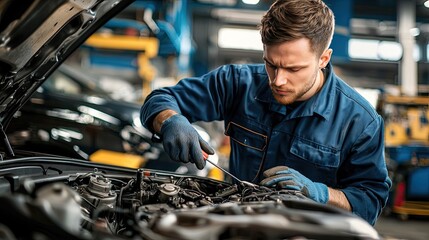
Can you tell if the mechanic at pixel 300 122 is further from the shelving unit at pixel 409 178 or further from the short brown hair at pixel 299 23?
the shelving unit at pixel 409 178

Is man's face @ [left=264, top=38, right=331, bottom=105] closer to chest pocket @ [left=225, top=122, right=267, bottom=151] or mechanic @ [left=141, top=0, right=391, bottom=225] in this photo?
mechanic @ [left=141, top=0, right=391, bottom=225]

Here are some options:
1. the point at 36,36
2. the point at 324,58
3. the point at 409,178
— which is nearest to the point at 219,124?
the point at 409,178

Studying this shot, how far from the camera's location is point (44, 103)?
3.32 metres

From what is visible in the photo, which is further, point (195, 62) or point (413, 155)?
point (195, 62)

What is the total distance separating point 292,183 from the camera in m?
1.47

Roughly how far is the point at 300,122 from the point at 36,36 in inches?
40.4

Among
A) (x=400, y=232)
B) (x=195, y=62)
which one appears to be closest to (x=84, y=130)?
(x=400, y=232)

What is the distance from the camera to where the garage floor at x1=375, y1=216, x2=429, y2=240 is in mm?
4301

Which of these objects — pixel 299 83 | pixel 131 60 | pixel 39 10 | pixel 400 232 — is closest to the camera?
pixel 39 10

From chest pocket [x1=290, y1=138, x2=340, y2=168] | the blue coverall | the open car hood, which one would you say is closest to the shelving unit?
the blue coverall

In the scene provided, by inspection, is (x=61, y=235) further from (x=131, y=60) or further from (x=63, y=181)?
(x=131, y=60)

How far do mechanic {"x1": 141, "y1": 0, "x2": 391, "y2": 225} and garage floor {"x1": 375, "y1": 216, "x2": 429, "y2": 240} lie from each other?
8.77 feet

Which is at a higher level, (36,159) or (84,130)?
(36,159)

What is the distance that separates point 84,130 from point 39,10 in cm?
220
